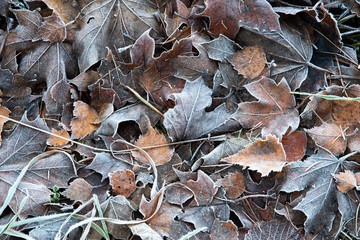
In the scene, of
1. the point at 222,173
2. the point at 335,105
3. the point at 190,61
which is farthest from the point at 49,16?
the point at 335,105

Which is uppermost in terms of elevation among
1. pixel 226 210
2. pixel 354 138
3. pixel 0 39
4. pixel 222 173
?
pixel 0 39

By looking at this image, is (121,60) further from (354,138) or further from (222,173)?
(354,138)

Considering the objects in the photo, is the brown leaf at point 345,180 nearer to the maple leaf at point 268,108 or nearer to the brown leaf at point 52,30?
the maple leaf at point 268,108

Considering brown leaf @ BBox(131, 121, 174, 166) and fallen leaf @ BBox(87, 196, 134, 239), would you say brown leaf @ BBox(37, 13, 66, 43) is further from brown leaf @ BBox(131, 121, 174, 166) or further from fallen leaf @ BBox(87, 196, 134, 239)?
fallen leaf @ BBox(87, 196, 134, 239)

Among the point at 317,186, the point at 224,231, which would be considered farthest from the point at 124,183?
the point at 317,186

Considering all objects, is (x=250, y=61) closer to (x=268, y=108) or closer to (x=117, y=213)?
(x=268, y=108)

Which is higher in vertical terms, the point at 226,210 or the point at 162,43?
the point at 162,43
